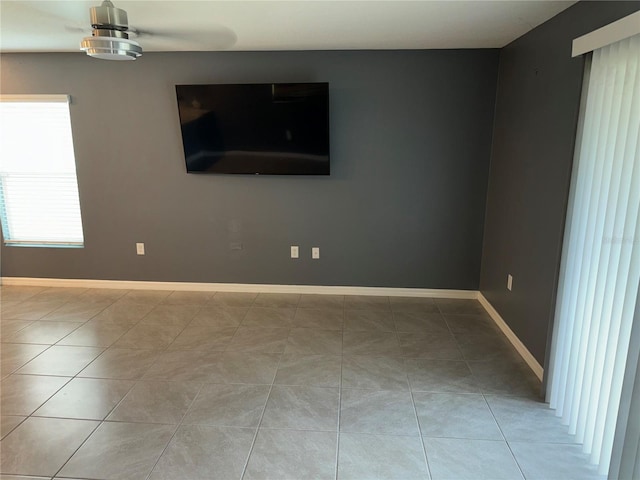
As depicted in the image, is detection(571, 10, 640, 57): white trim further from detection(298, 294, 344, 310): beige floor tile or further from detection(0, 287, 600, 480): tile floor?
detection(298, 294, 344, 310): beige floor tile

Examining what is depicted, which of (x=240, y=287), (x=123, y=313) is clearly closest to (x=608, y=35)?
(x=240, y=287)

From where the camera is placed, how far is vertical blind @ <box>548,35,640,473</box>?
5.78 ft

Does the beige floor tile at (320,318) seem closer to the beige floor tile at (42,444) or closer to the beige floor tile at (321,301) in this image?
the beige floor tile at (321,301)

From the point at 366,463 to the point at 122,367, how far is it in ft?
5.89

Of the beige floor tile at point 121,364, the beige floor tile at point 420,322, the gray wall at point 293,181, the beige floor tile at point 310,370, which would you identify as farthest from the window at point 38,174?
the beige floor tile at point 420,322

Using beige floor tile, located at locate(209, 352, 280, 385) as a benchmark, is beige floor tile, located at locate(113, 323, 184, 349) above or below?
above

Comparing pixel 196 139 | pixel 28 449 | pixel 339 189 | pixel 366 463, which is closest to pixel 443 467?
pixel 366 463

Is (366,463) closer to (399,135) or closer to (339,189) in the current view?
(339,189)

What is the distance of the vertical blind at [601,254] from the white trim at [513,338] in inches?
15.0

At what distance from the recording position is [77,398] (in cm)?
247

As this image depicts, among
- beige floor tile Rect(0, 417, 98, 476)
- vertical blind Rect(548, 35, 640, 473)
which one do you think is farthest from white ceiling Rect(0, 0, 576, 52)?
beige floor tile Rect(0, 417, 98, 476)

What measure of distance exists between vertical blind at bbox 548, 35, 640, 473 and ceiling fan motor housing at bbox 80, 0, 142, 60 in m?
2.56

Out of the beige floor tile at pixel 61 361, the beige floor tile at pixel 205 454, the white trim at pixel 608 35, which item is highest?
the white trim at pixel 608 35

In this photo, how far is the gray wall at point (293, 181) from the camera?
3.68 meters
